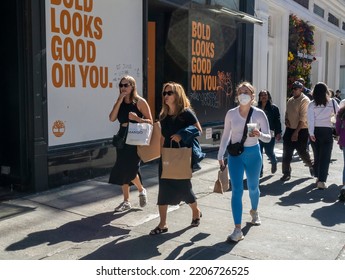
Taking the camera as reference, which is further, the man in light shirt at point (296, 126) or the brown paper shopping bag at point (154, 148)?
the man in light shirt at point (296, 126)

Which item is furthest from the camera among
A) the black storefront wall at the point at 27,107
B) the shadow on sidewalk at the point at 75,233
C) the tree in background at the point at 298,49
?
the tree in background at the point at 298,49

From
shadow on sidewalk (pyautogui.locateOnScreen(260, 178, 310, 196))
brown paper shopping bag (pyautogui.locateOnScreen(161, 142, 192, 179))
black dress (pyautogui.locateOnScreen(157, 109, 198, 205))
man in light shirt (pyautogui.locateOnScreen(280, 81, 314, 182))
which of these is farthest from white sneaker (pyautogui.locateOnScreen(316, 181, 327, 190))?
brown paper shopping bag (pyautogui.locateOnScreen(161, 142, 192, 179))

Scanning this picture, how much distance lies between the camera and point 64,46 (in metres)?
6.95

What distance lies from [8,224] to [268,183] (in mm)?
4644

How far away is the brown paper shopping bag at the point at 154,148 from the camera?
5.34 m

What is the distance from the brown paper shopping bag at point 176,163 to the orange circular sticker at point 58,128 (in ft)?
8.16

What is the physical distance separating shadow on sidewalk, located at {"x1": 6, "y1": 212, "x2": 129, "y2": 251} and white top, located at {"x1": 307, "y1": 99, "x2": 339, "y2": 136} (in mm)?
3789

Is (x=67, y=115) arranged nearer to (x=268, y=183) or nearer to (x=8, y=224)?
(x=8, y=224)

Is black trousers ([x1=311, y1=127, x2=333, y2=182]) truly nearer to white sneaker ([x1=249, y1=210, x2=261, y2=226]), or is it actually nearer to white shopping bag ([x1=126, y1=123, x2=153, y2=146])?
white sneaker ([x1=249, y1=210, x2=261, y2=226])

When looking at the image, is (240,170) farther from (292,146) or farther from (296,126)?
(292,146)

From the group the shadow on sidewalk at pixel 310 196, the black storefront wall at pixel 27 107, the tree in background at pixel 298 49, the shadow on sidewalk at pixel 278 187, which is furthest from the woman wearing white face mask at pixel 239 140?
the tree in background at pixel 298 49

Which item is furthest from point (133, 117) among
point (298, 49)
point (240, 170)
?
point (298, 49)

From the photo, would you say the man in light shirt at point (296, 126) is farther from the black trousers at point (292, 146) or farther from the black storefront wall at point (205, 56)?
the black storefront wall at point (205, 56)
